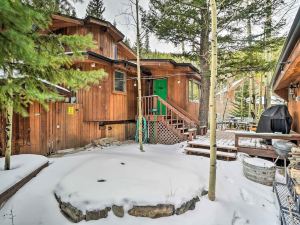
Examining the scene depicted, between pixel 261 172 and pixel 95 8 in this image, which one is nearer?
pixel 261 172

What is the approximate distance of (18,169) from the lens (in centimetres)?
475

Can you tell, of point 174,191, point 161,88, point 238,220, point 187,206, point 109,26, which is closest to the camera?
point 238,220

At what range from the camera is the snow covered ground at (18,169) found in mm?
4065

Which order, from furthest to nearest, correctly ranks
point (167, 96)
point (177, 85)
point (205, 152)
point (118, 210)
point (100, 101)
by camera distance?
1. point (167, 96)
2. point (177, 85)
3. point (100, 101)
4. point (205, 152)
5. point (118, 210)

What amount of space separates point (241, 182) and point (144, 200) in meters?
2.92

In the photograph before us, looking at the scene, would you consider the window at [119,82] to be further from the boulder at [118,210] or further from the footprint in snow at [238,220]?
the footprint in snow at [238,220]

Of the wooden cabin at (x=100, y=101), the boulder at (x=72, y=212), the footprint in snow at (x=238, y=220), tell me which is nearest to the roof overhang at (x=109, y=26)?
the wooden cabin at (x=100, y=101)

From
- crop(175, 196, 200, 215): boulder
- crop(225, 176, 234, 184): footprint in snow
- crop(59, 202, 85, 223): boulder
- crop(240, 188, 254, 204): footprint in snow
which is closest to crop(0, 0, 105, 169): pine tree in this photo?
crop(59, 202, 85, 223): boulder

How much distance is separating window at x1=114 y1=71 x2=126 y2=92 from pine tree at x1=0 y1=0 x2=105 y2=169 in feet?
23.2

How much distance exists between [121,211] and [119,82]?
7.77m

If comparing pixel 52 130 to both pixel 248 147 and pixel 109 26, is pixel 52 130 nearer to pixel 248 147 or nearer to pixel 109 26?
pixel 109 26

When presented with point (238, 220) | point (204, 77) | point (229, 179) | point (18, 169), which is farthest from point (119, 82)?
point (238, 220)

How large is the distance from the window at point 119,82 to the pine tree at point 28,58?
23.2 feet

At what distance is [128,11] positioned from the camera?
7.71 metres
